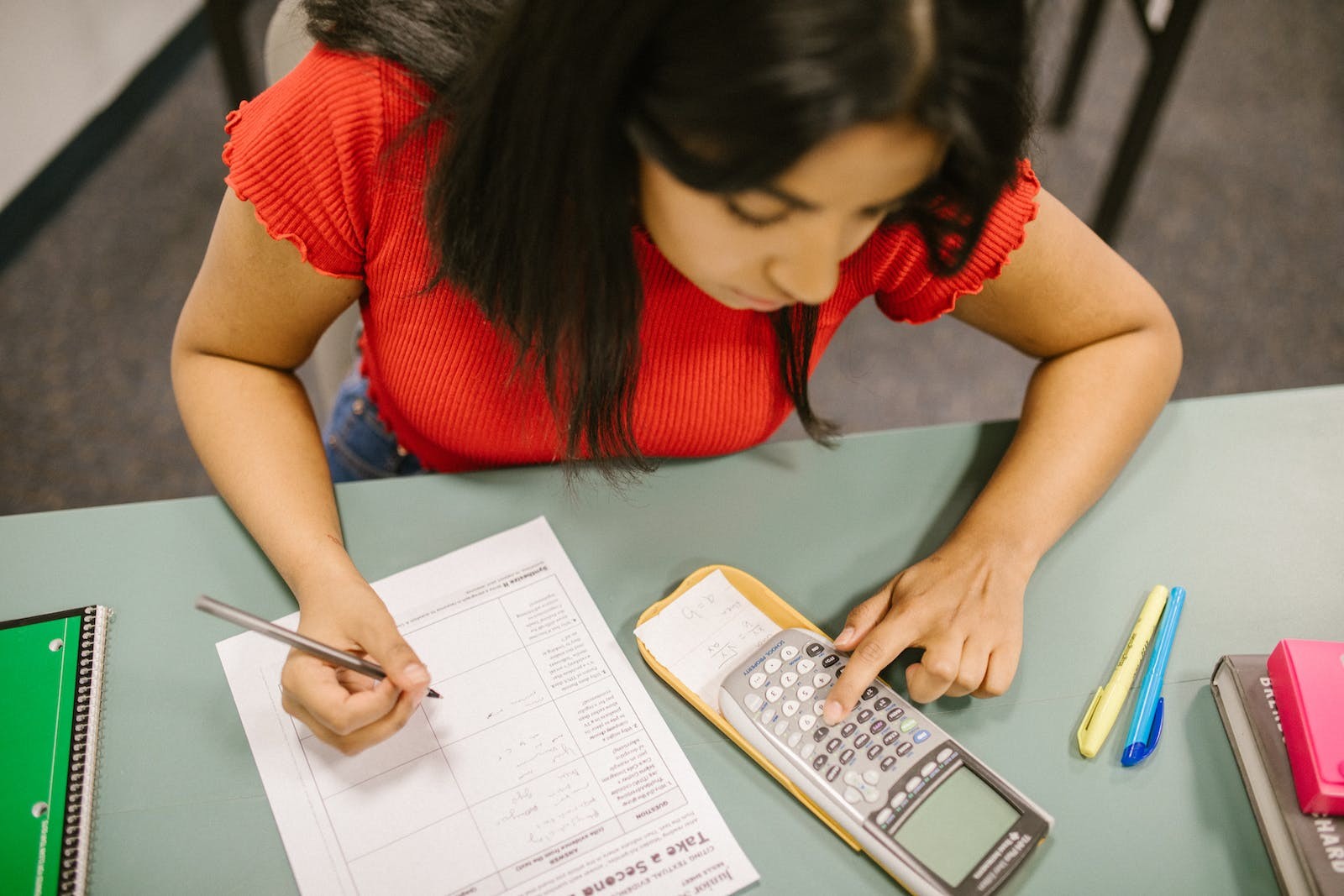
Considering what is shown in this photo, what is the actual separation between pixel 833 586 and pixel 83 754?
48cm

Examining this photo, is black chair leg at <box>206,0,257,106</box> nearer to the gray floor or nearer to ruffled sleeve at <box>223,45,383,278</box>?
the gray floor

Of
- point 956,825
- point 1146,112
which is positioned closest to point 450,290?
point 956,825

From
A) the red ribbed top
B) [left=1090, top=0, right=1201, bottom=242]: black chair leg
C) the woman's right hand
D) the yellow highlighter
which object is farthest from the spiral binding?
[left=1090, top=0, right=1201, bottom=242]: black chair leg

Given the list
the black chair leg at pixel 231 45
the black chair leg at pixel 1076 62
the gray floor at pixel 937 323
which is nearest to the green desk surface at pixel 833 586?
the gray floor at pixel 937 323

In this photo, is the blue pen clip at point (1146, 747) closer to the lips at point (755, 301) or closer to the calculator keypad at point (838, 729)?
the calculator keypad at point (838, 729)

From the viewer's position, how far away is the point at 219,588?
2.12ft

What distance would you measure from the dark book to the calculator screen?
0.16 m

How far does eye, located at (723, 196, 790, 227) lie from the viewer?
1.53 ft

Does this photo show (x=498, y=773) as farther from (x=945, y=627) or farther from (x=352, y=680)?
(x=945, y=627)

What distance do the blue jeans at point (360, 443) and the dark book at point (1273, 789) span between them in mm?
676

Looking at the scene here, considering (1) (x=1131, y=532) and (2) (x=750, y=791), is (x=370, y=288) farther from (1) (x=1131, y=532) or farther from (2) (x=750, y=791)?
(1) (x=1131, y=532)

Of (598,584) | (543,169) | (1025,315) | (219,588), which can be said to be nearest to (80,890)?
(219,588)

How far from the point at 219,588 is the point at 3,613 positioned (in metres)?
0.13

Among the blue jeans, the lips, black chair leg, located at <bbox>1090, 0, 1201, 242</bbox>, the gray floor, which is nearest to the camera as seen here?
the lips
